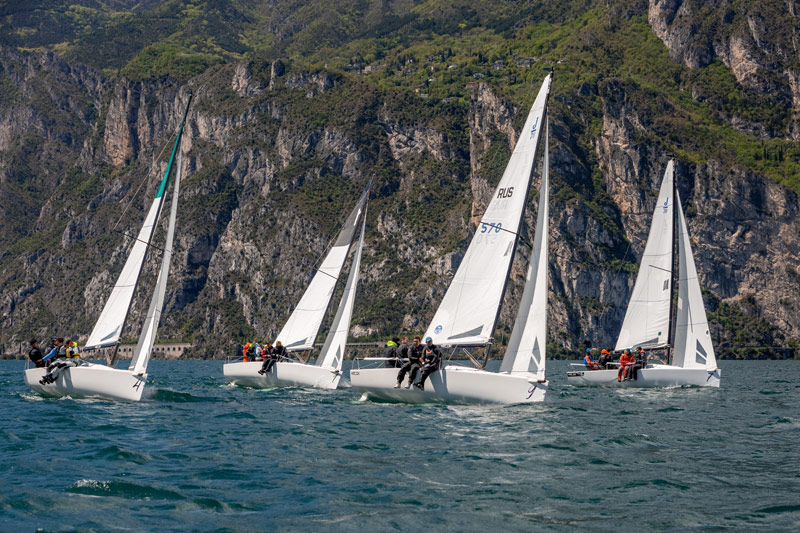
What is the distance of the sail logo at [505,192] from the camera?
27.2m

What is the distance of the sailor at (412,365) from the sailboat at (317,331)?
408 inches

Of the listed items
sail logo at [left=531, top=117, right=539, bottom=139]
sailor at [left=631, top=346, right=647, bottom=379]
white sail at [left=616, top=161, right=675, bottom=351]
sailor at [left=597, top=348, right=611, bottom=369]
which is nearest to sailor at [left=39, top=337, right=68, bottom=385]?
sail logo at [left=531, top=117, right=539, bottom=139]

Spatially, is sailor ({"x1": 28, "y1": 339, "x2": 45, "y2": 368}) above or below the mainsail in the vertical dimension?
below

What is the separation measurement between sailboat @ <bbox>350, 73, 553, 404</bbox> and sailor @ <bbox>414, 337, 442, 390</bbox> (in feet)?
0.53

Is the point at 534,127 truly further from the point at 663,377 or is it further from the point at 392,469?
the point at 663,377

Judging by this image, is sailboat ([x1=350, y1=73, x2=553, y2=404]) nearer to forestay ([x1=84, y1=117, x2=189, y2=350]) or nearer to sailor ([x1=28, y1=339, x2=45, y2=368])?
forestay ([x1=84, y1=117, x2=189, y2=350])

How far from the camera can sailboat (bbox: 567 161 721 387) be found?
133ft

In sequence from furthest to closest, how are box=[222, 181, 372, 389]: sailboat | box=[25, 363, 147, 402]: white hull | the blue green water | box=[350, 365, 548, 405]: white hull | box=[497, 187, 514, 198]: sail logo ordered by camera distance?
box=[222, 181, 372, 389]: sailboat → box=[25, 363, 147, 402]: white hull → box=[497, 187, 514, 198]: sail logo → box=[350, 365, 548, 405]: white hull → the blue green water

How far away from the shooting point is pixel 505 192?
89.8 feet

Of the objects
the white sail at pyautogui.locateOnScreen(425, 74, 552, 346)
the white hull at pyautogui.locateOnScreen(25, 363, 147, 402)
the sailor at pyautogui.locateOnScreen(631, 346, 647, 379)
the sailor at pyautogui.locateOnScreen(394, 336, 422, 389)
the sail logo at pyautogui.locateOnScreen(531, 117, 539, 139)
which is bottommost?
the white hull at pyautogui.locateOnScreen(25, 363, 147, 402)

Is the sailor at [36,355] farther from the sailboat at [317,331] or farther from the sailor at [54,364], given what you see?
the sailboat at [317,331]

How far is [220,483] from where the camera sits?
1560cm

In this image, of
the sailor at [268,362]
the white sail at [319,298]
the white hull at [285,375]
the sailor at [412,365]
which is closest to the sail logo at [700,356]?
the white hull at [285,375]

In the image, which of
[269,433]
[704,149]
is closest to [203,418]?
[269,433]
